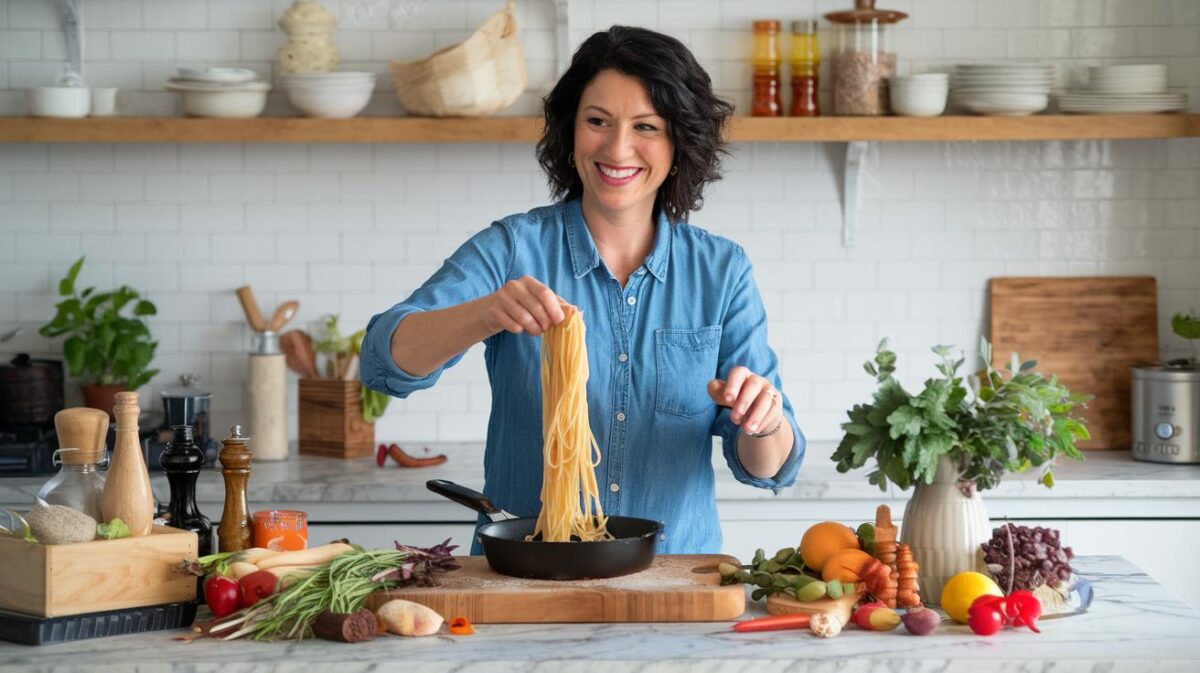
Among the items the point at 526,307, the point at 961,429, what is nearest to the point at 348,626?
the point at 526,307

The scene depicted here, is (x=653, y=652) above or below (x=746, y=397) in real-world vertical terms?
below

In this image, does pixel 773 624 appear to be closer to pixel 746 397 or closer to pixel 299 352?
pixel 746 397

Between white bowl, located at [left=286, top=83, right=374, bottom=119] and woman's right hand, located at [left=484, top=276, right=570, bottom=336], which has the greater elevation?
white bowl, located at [left=286, top=83, right=374, bottom=119]

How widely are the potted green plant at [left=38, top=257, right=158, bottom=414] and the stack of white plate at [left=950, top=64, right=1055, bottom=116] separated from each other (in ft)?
8.93

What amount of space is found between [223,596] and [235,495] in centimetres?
26

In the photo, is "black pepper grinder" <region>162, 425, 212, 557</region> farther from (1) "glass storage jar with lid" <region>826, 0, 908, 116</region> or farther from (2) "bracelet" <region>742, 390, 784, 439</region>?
(1) "glass storage jar with lid" <region>826, 0, 908, 116</region>

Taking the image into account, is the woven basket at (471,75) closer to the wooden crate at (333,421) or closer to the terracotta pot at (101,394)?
the wooden crate at (333,421)

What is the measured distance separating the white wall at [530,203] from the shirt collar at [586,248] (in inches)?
72.7

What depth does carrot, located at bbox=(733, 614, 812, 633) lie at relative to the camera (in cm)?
218

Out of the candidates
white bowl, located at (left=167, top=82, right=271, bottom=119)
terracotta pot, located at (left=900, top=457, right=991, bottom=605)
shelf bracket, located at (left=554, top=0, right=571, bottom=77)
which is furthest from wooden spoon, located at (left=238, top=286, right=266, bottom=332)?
terracotta pot, located at (left=900, top=457, right=991, bottom=605)

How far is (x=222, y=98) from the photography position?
14.1 feet

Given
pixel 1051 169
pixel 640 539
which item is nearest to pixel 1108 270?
pixel 1051 169

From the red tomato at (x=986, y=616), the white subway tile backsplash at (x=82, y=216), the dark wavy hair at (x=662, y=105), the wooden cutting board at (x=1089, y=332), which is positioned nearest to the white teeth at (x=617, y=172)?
the dark wavy hair at (x=662, y=105)

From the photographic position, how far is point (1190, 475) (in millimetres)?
4051
